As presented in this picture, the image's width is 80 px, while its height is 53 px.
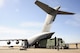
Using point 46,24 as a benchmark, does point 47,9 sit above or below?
above

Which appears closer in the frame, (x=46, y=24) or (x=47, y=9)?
(x=47, y=9)

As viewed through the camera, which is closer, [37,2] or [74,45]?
[37,2]

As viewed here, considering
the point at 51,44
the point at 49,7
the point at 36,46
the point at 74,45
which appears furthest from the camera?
the point at 74,45

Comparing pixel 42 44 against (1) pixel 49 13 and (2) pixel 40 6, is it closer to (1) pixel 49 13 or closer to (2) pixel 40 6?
(1) pixel 49 13

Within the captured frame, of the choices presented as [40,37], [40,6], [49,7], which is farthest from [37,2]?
[40,37]

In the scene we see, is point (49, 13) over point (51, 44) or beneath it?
over

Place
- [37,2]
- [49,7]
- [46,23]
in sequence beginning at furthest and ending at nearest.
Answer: [46,23]
[49,7]
[37,2]

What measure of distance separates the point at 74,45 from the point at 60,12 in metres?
25.5

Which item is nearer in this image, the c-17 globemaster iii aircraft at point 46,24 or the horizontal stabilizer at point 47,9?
the horizontal stabilizer at point 47,9

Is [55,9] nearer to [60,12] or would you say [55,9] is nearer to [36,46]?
[60,12]

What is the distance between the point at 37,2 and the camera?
46.0 metres

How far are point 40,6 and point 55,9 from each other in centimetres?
711

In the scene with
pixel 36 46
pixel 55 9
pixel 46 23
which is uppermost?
pixel 55 9

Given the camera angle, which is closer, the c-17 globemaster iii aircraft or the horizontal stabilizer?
the horizontal stabilizer
